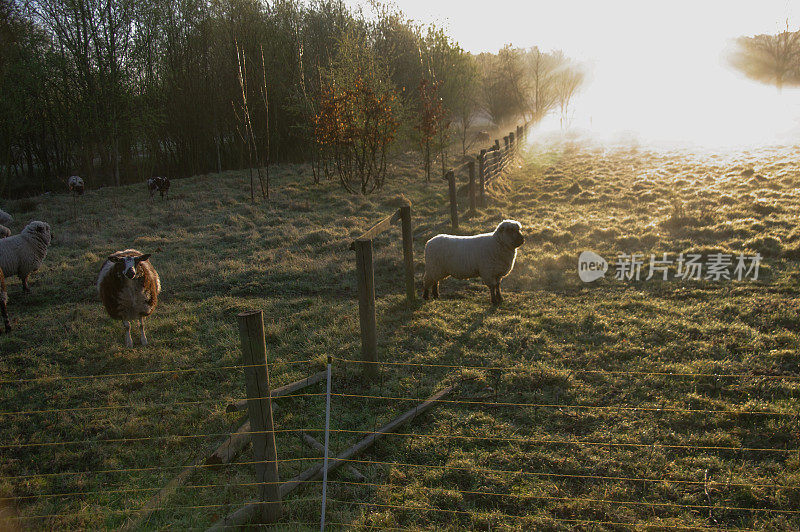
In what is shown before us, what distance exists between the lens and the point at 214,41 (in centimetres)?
2483

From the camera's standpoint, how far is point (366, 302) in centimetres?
537

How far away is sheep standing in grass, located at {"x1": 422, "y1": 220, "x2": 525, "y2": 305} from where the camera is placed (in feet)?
24.7

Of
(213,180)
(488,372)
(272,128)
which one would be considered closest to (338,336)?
(488,372)

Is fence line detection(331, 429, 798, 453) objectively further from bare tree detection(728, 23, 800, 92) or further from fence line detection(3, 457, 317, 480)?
bare tree detection(728, 23, 800, 92)

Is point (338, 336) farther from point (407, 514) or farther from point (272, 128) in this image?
point (272, 128)

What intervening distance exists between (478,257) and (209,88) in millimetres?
21212

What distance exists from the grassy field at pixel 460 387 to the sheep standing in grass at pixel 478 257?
18.9 inches

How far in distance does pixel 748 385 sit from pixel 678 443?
4.64 feet

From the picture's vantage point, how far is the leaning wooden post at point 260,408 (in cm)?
312

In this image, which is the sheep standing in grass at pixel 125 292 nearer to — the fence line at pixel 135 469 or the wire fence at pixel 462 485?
the wire fence at pixel 462 485

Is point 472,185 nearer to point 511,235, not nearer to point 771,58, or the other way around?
point 511,235

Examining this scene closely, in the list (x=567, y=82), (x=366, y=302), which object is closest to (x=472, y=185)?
(x=366, y=302)
